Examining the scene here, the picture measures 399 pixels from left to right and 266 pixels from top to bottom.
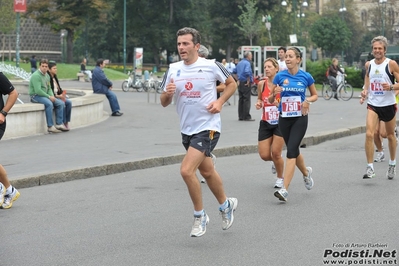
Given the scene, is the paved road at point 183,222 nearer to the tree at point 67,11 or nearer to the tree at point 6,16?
the tree at point 6,16

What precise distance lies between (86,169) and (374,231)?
562cm

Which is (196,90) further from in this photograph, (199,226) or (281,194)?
(281,194)

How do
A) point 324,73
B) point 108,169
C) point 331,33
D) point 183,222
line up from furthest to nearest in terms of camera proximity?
point 331,33 → point 324,73 → point 108,169 → point 183,222

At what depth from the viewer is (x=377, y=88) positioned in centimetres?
1215

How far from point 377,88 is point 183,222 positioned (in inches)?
180

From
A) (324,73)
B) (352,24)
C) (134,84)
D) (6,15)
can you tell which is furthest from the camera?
(352,24)

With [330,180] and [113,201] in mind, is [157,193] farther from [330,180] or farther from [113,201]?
[330,180]

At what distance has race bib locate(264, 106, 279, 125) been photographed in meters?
11.3

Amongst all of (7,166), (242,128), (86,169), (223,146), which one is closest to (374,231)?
(86,169)

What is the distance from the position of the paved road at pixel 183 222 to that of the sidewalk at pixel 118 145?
0.35 m

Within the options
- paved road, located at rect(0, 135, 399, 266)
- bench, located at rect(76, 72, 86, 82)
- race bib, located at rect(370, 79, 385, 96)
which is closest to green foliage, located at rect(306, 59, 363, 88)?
bench, located at rect(76, 72, 86, 82)

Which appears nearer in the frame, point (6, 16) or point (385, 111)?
point (385, 111)

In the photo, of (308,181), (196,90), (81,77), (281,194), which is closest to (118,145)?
(308,181)

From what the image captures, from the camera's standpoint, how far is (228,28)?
9406 cm
